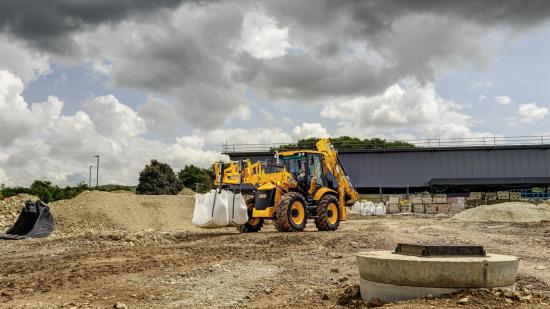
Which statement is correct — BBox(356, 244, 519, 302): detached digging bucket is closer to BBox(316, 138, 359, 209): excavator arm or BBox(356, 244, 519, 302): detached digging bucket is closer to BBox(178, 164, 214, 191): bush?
BBox(316, 138, 359, 209): excavator arm

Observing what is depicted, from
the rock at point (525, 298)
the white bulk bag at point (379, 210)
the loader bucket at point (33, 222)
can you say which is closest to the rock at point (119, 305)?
the rock at point (525, 298)

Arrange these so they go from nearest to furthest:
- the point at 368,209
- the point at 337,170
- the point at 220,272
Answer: the point at 220,272 → the point at 337,170 → the point at 368,209

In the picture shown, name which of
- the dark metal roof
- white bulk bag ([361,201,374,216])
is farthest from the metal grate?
the dark metal roof

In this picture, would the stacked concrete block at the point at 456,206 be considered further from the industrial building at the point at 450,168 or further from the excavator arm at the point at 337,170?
the excavator arm at the point at 337,170

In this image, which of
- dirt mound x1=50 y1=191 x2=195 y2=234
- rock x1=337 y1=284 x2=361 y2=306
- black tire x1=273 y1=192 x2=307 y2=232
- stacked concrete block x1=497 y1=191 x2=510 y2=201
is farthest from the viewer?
stacked concrete block x1=497 y1=191 x2=510 y2=201

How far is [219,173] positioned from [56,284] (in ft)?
34.3

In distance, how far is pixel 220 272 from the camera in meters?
9.45

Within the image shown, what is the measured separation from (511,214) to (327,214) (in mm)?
13961

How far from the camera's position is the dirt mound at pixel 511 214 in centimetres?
2780

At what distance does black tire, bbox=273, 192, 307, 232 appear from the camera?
57.3 feet

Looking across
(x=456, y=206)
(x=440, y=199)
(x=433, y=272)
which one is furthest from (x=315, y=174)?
(x=440, y=199)

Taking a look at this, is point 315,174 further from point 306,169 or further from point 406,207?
point 406,207

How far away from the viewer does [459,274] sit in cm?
593

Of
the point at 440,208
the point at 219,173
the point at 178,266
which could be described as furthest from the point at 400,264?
the point at 440,208
